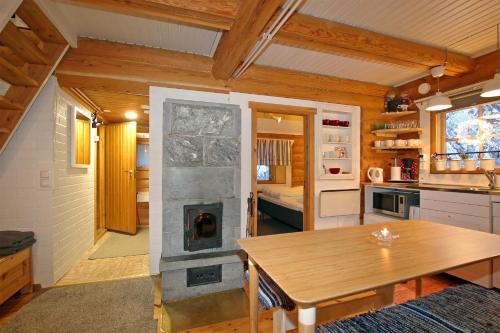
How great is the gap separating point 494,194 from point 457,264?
1.88 metres

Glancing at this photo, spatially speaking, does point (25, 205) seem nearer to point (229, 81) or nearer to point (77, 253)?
point (77, 253)

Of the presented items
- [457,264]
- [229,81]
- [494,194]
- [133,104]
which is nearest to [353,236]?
[457,264]

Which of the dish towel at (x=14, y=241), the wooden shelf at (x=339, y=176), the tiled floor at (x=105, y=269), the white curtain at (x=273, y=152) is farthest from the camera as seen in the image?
the white curtain at (x=273, y=152)

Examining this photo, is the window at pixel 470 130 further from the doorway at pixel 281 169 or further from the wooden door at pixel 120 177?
the wooden door at pixel 120 177

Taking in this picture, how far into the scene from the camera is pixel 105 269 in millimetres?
2908

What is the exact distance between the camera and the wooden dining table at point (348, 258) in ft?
2.94

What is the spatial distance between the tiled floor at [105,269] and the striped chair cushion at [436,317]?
2.51 metres

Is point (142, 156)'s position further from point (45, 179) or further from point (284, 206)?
point (284, 206)

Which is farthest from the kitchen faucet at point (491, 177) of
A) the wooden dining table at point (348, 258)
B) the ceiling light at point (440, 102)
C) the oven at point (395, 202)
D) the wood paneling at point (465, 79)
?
the wooden dining table at point (348, 258)

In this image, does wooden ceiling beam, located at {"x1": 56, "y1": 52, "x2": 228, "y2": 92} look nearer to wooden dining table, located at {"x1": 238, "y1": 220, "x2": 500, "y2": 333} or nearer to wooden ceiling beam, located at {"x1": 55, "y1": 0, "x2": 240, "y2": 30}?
wooden ceiling beam, located at {"x1": 55, "y1": 0, "x2": 240, "y2": 30}

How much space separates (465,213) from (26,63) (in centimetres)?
475

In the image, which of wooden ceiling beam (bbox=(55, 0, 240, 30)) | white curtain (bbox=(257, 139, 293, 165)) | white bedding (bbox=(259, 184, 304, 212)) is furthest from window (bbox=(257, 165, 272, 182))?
wooden ceiling beam (bbox=(55, 0, 240, 30))

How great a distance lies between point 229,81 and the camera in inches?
118

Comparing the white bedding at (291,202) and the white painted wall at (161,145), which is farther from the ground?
the white painted wall at (161,145)
